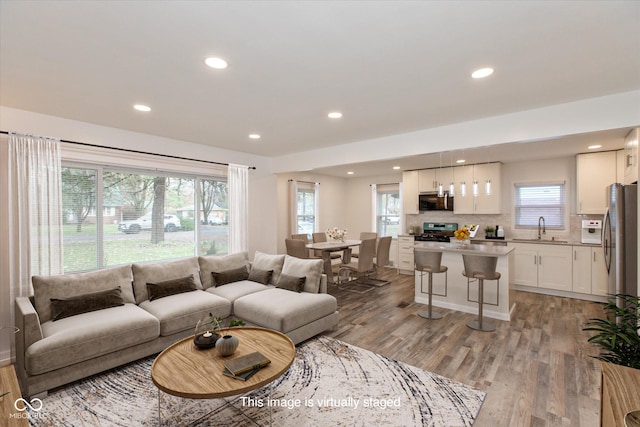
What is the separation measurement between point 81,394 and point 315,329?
2.16 m

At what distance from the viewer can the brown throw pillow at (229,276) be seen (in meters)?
4.14

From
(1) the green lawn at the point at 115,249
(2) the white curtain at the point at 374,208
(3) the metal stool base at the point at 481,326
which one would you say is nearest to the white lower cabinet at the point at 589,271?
(3) the metal stool base at the point at 481,326

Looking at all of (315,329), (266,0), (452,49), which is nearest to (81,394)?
(315,329)

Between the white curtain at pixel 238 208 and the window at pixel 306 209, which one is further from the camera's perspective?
the window at pixel 306 209

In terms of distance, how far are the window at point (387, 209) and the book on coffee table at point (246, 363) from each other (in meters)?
6.30

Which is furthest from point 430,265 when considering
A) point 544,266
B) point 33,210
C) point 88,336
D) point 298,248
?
point 33,210

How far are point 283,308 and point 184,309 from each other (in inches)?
41.7

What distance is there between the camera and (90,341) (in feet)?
8.50

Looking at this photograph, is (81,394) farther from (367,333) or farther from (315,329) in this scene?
(367,333)

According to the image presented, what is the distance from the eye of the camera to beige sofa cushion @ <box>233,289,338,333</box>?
3209 mm

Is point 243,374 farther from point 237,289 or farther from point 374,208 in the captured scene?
point 374,208

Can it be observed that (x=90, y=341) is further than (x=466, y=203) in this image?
No

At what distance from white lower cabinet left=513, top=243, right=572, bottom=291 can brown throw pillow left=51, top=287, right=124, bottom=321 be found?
6128mm

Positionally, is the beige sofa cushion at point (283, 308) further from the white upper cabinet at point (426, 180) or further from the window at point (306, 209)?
the white upper cabinet at point (426, 180)
